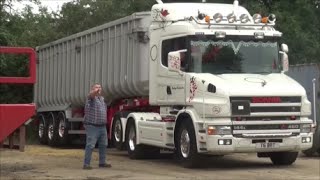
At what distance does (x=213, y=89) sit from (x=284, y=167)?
100 inches

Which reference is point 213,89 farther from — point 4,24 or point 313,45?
point 313,45

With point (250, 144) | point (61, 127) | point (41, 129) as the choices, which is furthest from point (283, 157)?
point (41, 129)

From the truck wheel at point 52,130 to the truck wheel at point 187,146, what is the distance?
28.8ft

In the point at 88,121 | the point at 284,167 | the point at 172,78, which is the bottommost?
the point at 284,167

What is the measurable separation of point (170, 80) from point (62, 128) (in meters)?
8.15

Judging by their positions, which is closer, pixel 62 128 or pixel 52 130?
pixel 62 128

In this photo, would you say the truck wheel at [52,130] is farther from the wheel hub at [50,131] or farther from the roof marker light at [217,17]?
the roof marker light at [217,17]

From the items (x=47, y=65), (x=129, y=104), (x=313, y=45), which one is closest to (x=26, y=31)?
(x=47, y=65)

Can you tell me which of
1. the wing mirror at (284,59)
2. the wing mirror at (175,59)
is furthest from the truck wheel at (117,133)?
the wing mirror at (284,59)

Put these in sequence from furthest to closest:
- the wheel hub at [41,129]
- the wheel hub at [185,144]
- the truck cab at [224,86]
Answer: the wheel hub at [41,129], the wheel hub at [185,144], the truck cab at [224,86]

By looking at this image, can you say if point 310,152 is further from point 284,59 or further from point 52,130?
point 52,130

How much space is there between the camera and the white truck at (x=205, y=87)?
12.3 meters

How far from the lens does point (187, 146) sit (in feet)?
42.5

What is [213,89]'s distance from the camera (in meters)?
A: 12.3
